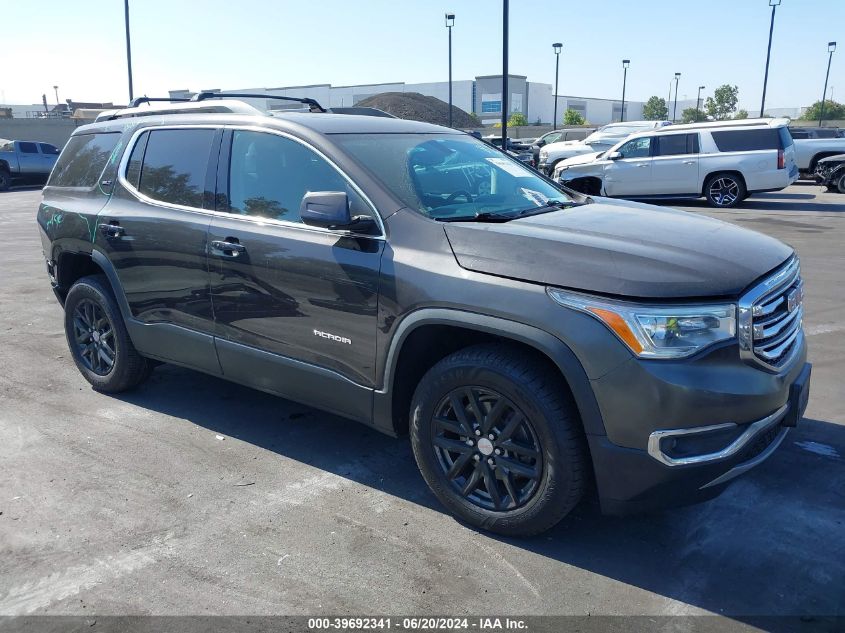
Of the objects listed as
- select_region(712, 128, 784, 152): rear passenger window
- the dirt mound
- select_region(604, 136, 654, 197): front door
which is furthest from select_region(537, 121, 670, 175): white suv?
the dirt mound

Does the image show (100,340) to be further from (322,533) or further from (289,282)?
(322,533)

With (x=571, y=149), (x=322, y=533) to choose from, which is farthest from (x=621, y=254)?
(x=571, y=149)

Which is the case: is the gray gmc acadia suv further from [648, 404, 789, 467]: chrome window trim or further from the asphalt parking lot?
the asphalt parking lot

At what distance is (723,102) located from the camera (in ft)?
353

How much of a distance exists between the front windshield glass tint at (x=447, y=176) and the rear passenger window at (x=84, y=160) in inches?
84.4

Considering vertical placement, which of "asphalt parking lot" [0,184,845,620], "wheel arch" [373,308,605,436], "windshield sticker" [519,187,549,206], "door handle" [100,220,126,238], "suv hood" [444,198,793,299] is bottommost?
"asphalt parking lot" [0,184,845,620]

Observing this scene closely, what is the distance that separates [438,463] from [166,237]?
2222mm

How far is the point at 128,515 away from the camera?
3477 mm

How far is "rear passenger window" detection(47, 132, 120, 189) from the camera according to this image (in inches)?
196

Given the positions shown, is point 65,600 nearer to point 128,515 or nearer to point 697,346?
point 128,515

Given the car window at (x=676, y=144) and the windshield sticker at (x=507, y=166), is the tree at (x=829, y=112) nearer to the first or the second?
the car window at (x=676, y=144)

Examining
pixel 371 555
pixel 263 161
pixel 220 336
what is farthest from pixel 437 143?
pixel 371 555

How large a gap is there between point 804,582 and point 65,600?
2987 mm

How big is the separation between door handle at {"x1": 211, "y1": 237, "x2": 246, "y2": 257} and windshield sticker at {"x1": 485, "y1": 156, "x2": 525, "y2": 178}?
62.3 inches
